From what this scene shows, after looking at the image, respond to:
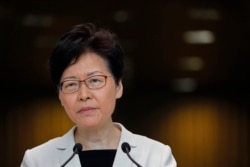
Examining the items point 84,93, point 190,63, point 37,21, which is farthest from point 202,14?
point 84,93

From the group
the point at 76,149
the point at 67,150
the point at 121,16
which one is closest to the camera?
the point at 76,149

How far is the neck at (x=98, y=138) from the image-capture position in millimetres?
1765

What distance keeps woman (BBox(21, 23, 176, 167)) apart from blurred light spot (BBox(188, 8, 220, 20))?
9.20ft

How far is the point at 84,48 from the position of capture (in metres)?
1.70

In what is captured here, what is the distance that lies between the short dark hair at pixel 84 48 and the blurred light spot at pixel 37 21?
2806 millimetres

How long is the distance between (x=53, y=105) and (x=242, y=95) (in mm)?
1422

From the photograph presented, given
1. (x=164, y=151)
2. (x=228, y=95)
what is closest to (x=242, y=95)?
(x=228, y=95)

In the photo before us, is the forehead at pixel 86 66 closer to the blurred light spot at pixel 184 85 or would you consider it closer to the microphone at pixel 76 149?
the microphone at pixel 76 149

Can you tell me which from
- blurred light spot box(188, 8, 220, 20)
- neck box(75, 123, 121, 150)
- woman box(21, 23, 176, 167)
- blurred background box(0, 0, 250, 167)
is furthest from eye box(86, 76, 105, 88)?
blurred light spot box(188, 8, 220, 20)

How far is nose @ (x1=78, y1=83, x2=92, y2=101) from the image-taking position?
164cm

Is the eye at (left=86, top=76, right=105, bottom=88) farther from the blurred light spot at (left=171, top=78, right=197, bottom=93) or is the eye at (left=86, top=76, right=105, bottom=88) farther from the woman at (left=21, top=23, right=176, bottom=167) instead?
the blurred light spot at (left=171, top=78, right=197, bottom=93)

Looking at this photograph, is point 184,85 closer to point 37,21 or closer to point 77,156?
point 37,21

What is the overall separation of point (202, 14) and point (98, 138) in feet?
9.46

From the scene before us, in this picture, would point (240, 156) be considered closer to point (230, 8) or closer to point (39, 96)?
point (230, 8)
